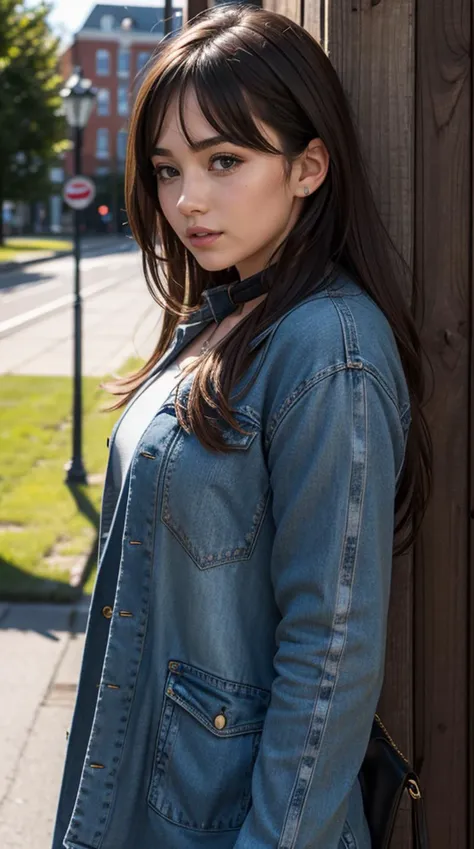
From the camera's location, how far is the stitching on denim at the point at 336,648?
1.32 m

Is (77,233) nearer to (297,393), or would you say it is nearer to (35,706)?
(35,706)

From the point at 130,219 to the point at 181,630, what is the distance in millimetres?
686

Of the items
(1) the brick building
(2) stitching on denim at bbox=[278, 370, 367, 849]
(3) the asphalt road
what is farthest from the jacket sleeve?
(1) the brick building

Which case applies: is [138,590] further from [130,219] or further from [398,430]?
[130,219]

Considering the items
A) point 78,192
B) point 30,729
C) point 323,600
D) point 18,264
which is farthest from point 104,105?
point 323,600

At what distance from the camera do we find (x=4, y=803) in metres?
3.66

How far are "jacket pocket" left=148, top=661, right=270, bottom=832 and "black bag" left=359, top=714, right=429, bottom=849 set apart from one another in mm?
223

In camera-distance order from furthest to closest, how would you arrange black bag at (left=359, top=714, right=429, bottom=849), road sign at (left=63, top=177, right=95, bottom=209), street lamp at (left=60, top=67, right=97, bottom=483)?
road sign at (left=63, top=177, right=95, bottom=209) < street lamp at (left=60, top=67, right=97, bottom=483) < black bag at (left=359, top=714, right=429, bottom=849)

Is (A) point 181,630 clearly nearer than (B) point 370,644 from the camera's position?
No

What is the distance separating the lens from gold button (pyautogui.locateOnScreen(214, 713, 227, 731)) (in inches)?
56.4

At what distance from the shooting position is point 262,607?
1457 millimetres

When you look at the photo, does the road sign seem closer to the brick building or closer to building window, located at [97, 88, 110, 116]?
the brick building

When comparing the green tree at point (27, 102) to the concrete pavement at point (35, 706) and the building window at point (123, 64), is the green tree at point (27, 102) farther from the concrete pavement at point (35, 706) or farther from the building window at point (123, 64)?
the concrete pavement at point (35, 706)

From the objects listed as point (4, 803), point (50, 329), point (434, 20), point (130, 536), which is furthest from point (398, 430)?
point (50, 329)
